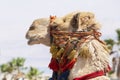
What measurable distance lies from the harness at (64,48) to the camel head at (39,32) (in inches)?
2.5

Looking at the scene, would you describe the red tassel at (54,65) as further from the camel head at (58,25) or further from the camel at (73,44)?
the camel head at (58,25)

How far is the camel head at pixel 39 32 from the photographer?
188 inches

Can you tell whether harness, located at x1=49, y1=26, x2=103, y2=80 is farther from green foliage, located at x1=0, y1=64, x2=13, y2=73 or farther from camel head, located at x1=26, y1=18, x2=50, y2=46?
green foliage, located at x1=0, y1=64, x2=13, y2=73

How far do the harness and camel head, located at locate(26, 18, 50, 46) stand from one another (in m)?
0.06

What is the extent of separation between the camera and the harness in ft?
15.4

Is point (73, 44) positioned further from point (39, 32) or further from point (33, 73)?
point (33, 73)

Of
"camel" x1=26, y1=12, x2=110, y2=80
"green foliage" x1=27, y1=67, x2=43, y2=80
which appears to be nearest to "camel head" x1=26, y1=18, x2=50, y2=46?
"camel" x1=26, y1=12, x2=110, y2=80

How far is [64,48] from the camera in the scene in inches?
189

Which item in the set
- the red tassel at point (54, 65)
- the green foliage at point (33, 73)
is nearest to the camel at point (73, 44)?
the red tassel at point (54, 65)

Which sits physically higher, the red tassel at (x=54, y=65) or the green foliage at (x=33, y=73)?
the red tassel at (x=54, y=65)

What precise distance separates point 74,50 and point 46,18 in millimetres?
469

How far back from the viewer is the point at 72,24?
4.76m

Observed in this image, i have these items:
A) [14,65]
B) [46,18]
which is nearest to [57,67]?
[46,18]

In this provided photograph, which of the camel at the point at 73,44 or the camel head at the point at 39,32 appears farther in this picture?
the camel head at the point at 39,32
